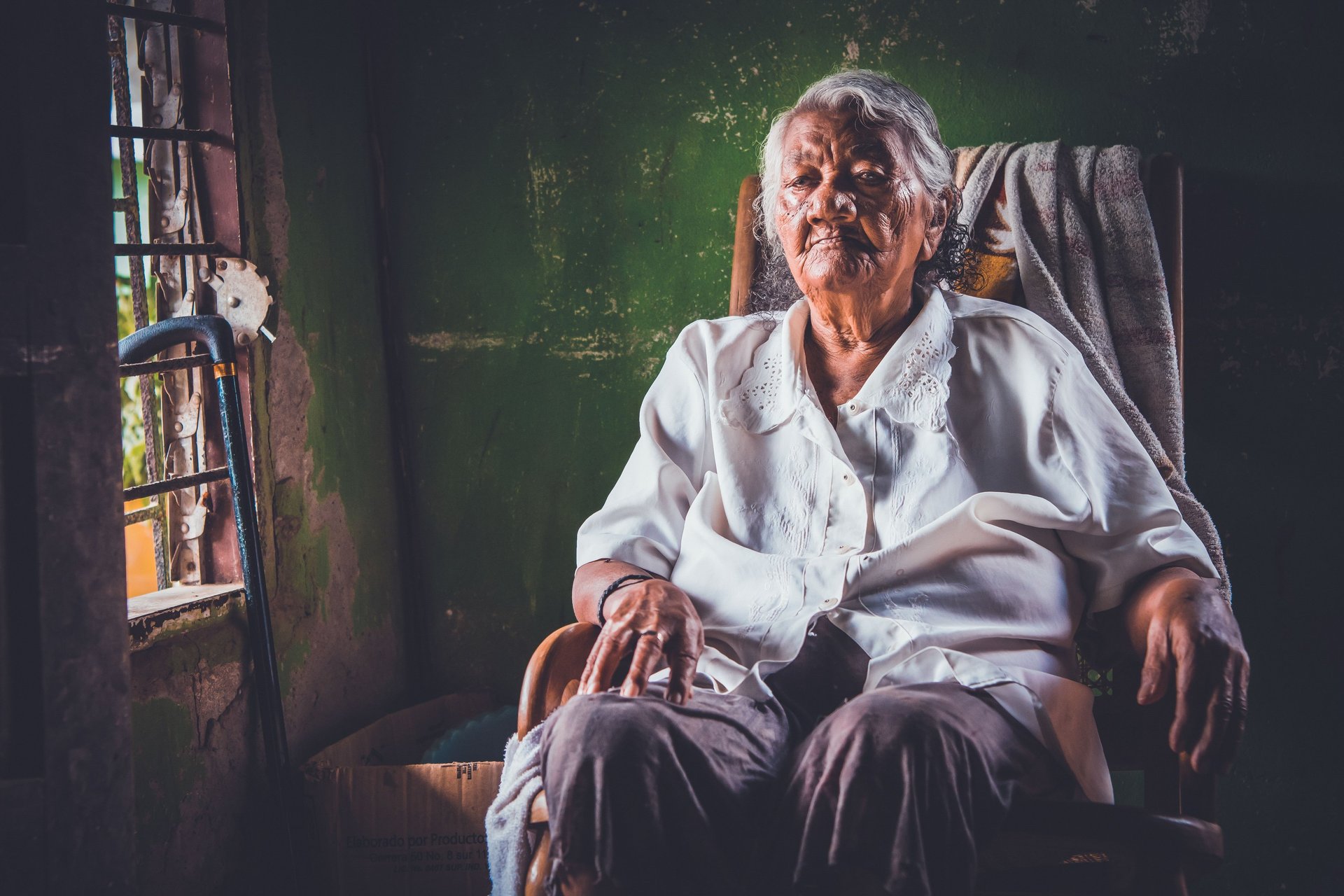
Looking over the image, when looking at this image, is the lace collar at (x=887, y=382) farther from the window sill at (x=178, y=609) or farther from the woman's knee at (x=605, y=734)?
the window sill at (x=178, y=609)

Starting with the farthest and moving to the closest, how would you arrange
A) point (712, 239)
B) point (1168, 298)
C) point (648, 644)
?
point (712, 239) → point (1168, 298) → point (648, 644)

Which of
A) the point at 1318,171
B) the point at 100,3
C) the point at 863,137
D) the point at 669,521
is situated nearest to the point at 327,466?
the point at 669,521

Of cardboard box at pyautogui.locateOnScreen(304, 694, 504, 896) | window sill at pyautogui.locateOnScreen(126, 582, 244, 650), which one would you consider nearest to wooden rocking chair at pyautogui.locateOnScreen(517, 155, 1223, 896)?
cardboard box at pyautogui.locateOnScreen(304, 694, 504, 896)

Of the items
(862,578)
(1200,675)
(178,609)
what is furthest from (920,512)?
(178,609)

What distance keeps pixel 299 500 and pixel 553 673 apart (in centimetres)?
102

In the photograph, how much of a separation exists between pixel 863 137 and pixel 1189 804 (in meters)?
1.12

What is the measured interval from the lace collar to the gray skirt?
1.67 feet

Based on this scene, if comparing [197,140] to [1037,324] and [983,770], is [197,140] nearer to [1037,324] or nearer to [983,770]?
[1037,324]

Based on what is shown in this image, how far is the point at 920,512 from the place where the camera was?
1499 millimetres

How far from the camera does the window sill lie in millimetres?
1677

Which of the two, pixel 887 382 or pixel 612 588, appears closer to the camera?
pixel 612 588

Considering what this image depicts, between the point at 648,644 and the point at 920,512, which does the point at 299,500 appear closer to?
the point at 648,644

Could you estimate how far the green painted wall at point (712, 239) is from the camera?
6.36 feet

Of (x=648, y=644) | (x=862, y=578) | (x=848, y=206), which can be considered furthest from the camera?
(x=848, y=206)
